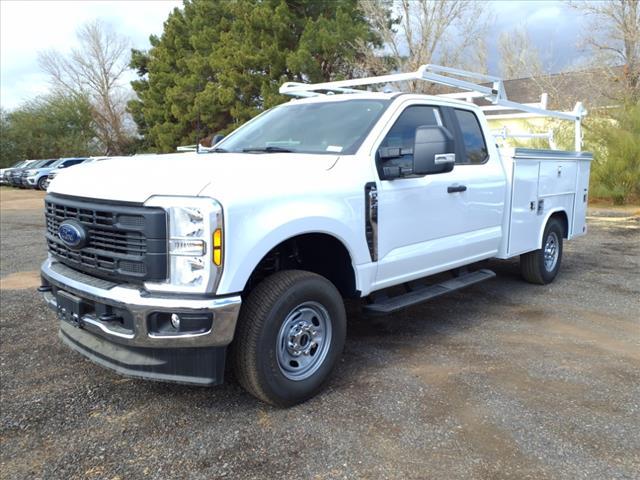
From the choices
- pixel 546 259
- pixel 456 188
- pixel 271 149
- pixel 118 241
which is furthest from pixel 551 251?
pixel 118 241

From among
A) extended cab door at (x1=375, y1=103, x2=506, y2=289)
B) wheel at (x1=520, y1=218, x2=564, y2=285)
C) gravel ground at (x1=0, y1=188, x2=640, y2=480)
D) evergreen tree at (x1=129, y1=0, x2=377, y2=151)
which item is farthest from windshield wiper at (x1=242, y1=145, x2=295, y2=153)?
evergreen tree at (x1=129, y1=0, x2=377, y2=151)

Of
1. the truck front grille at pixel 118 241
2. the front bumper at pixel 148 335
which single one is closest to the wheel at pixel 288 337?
the front bumper at pixel 148 335

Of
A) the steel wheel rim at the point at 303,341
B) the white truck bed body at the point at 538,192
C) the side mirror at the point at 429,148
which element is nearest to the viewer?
the steel wheel rim at the point at 303,341

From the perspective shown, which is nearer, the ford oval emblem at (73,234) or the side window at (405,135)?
the ford oval emblem at (73,234)

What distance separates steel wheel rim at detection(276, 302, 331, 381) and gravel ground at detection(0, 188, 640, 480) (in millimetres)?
249

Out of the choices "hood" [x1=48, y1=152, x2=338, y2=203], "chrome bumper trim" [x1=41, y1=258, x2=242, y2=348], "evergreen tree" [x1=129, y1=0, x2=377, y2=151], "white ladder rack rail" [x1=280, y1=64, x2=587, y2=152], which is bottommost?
"chrome bumper trim" [x1=41, y1=258, x2=242, y2=348]

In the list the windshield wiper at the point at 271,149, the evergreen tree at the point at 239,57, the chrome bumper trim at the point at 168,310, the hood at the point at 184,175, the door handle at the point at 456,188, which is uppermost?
the evergreen tree at the point at 239,57

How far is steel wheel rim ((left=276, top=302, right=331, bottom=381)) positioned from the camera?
3.50 meters

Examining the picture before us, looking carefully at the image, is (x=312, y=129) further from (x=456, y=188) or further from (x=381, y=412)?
(x=381, y=412)

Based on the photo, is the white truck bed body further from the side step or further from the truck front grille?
the truck front grille

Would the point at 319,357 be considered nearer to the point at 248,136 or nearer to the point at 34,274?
the point at 248,136

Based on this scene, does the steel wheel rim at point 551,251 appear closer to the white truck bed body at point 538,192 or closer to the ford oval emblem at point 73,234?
→ the white truck bed body at point 538,192

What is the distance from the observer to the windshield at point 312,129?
421 centimetres

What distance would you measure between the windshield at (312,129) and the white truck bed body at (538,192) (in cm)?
187
